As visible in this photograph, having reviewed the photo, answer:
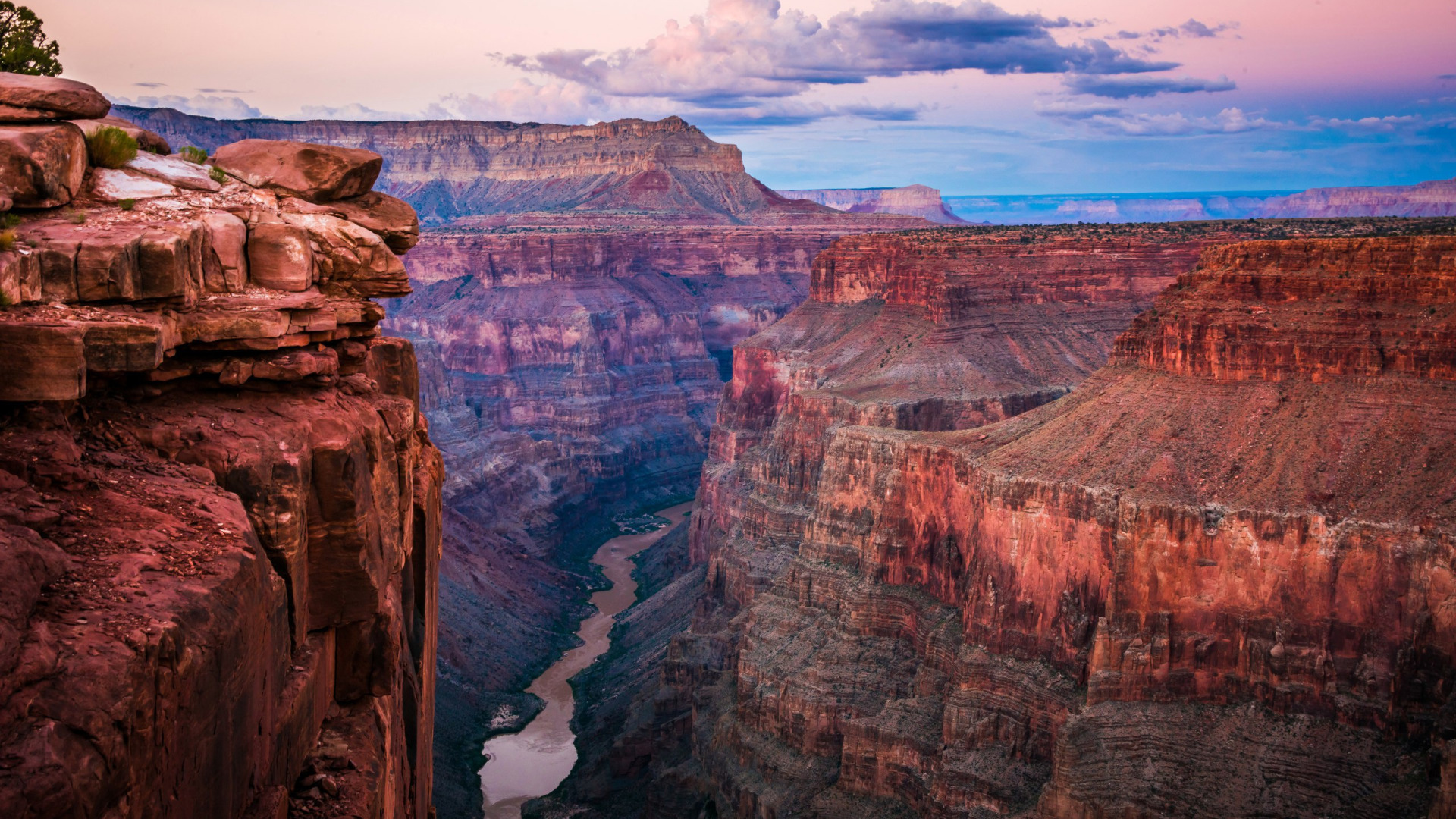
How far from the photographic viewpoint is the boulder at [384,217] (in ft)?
63.7

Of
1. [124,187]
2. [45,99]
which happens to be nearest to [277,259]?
[124,187]

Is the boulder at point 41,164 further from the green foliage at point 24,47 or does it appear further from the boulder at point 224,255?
the green foliage at point 24,47

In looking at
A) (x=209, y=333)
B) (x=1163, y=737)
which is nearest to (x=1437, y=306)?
(x=1163, y=737)

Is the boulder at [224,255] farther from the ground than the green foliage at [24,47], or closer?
closer

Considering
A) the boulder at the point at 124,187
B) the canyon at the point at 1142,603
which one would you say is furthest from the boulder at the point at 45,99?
the canyon at the point at 1142,603

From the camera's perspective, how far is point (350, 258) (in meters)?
18.0

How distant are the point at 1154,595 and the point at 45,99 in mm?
36763

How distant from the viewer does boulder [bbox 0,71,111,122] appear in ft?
48.6

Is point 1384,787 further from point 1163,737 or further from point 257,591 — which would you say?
point 257,591

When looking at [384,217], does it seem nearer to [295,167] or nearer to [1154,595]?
[295,167]

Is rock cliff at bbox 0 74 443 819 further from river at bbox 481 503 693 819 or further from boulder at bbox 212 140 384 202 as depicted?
river at bbox 481 503 693 819

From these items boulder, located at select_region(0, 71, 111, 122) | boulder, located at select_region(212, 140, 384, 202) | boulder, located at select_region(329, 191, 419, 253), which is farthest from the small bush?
boulder, located at select_region(329, 191, 419, 253)

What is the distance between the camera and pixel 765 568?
6956cm

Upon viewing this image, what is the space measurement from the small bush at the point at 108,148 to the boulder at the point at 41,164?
65 centimetres
